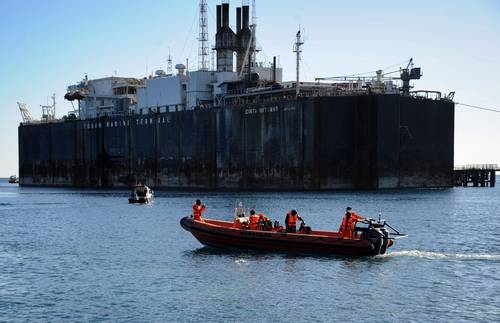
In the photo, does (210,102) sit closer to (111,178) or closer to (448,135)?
(111,178)

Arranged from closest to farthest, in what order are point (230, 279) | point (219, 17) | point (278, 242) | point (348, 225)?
point (230, 279)
point (348, 225)
point (278, 242)
point (219, 17)

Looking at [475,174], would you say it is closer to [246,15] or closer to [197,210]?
[246,15]

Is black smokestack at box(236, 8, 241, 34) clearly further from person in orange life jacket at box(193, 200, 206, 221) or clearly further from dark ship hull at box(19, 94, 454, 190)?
person in orange life jacket at box(193, 200, 206, 221)

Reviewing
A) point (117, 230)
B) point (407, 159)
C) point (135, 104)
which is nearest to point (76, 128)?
point (135, 104)

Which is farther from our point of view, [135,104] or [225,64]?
[135,104]

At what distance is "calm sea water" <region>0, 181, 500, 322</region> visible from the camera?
22.8 meters

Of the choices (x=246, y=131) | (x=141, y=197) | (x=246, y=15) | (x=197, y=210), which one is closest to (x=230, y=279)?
(x=197, y=210)

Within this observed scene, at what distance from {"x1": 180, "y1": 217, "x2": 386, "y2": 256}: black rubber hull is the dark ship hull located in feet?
139

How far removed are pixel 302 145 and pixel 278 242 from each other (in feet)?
147

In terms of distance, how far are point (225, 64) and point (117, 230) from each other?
57527mm

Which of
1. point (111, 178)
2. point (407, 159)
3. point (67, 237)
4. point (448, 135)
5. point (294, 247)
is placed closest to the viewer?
point (294, 247)

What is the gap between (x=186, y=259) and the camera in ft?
106

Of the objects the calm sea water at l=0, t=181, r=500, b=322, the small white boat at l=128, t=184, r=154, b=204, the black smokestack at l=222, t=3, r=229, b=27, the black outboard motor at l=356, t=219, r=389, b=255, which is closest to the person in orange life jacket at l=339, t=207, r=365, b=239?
the black outboard motor at l=356, t=219, r=389, b=255

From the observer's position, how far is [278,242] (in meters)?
31.9
